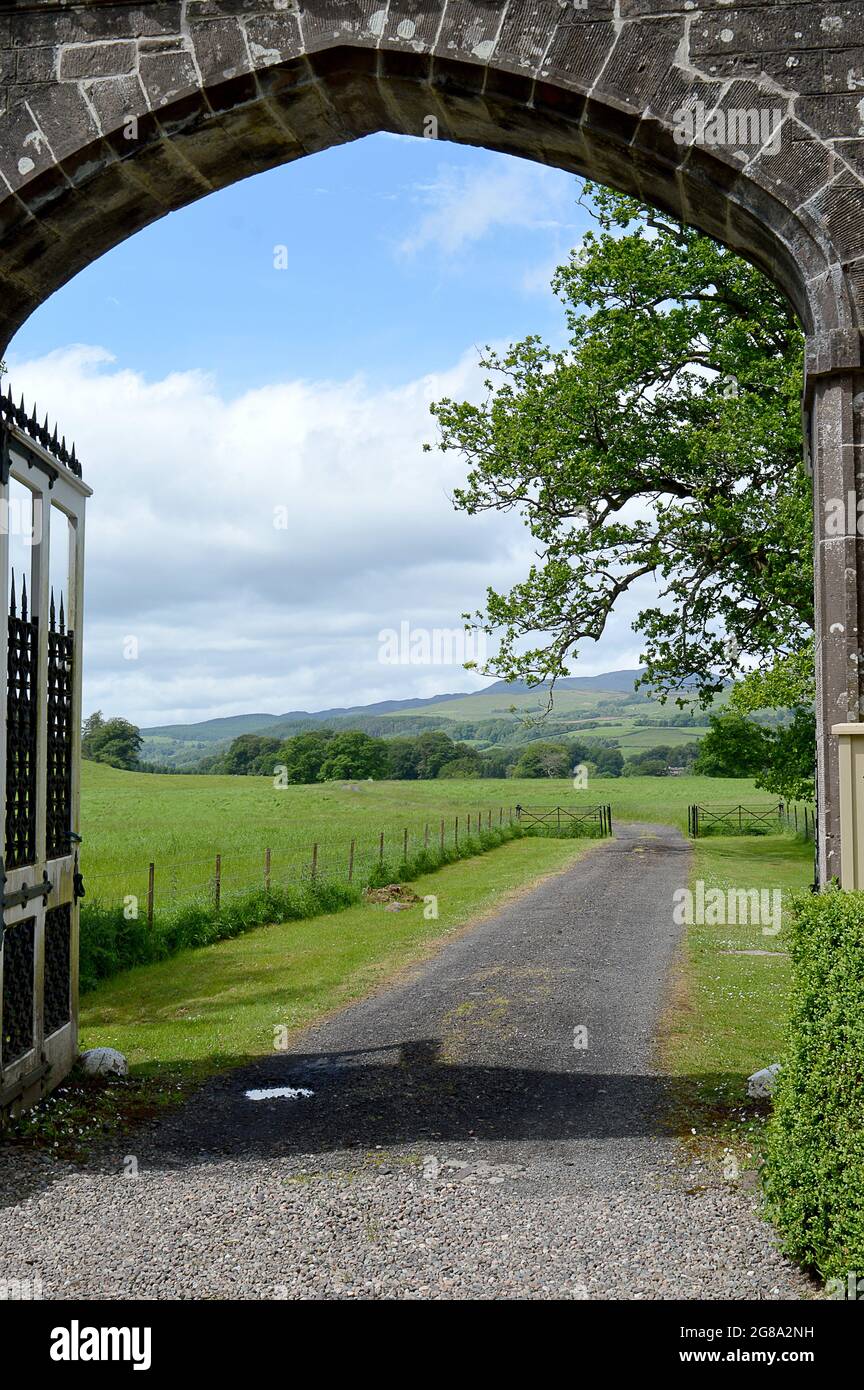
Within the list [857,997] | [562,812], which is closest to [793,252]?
[857,997]

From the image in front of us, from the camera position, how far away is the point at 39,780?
20.7ft

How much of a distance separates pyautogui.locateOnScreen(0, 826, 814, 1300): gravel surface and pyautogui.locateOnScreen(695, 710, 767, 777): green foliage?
1274cm

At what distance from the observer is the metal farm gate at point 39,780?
19.1 ft

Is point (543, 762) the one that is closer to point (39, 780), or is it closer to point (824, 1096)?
point (39, 780)

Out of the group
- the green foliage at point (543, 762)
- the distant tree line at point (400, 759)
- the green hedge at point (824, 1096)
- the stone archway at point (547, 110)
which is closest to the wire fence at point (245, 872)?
the stone archway at point (547, 110)

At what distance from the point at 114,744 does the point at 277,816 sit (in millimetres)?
34919

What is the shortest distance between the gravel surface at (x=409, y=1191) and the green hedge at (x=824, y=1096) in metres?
0.21

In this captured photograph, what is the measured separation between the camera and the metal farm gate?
5836 mm

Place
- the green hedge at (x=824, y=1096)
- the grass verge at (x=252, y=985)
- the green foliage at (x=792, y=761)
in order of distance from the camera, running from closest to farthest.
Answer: the green hedge at (x=824, y=1096)
the grass verge at (x=252, y=985)
the green foliage at (x=792, y=761)

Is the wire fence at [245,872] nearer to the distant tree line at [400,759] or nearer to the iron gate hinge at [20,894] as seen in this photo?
the iron gate hinge at [20,894]

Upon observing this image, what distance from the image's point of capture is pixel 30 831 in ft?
20.4

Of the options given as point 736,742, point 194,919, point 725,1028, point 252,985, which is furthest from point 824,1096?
point 736,742

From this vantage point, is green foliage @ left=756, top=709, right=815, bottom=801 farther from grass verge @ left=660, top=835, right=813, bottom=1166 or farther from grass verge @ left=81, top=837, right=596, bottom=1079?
grass verge @ left=81, top=837, right=596, bottom=1079
